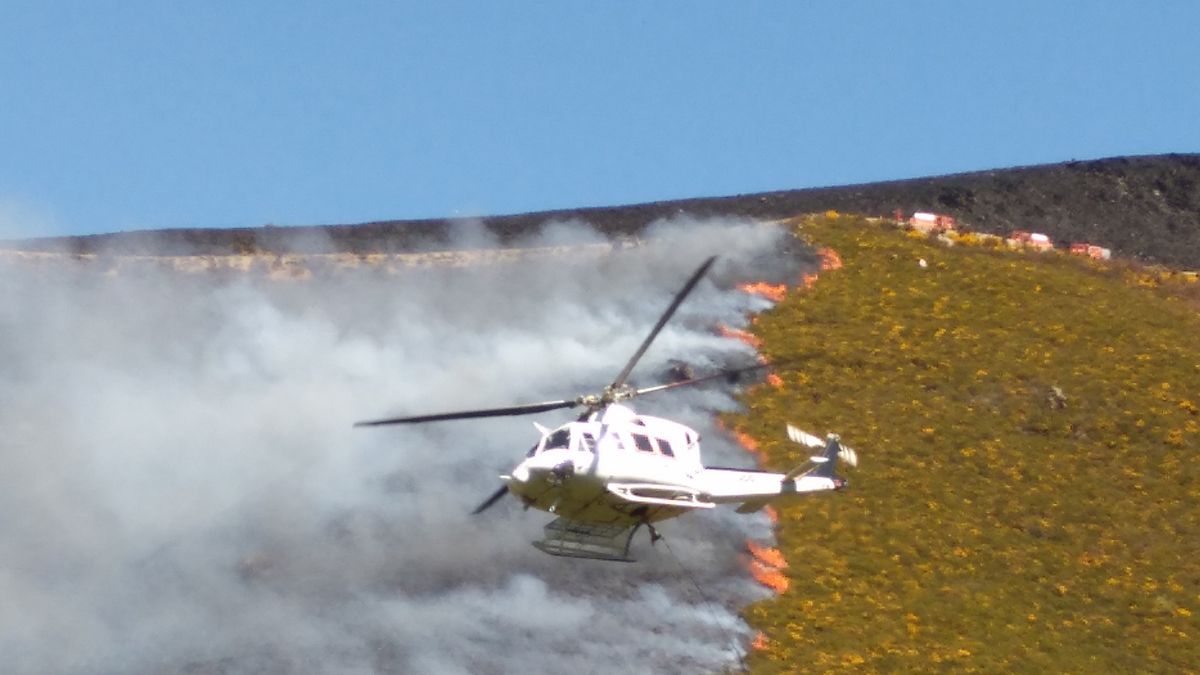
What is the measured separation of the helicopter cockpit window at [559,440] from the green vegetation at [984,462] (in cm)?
1078

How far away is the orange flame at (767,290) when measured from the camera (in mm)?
73250

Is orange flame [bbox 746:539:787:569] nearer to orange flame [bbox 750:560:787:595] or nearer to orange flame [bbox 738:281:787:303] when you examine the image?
orange flame [bbox 750:560:787:595]

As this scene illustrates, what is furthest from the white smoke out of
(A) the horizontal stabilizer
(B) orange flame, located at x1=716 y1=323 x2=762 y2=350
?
(A) the horizontal stabilizer

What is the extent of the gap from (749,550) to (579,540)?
10998 mm

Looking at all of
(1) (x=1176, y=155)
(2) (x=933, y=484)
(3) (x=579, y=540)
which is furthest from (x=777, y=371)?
(1) (x=1176, y=155)

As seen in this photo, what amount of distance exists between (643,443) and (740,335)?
24.5m

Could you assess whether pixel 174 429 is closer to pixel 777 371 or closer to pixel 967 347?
pixel 777 371

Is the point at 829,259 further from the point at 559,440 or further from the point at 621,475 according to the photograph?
the point at 559,440

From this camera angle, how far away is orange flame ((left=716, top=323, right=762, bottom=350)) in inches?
2724

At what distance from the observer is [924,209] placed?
89.3 metres

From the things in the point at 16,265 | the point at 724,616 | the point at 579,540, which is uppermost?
the point at 16,265

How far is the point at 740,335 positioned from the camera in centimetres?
6956

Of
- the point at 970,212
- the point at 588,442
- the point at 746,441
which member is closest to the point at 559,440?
the point at 588,442

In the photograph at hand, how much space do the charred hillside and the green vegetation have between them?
650cm
